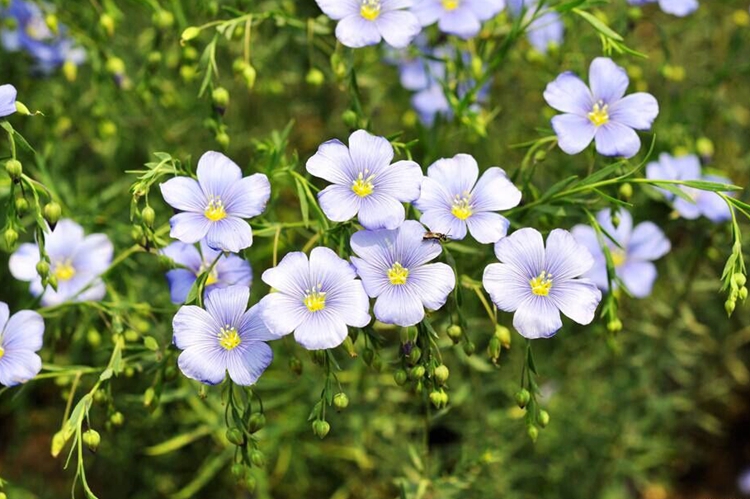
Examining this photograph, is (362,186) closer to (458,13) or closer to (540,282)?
(540,282)

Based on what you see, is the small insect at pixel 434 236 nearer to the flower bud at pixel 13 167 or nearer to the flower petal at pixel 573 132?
the flower petal at pixel 573 132

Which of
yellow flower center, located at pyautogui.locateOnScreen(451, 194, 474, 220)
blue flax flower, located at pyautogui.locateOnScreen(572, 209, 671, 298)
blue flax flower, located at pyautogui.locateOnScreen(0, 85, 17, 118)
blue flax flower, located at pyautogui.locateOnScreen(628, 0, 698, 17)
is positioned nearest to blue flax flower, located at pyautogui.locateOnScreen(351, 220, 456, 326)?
yellow flower center, located at pyautogui.locateOnScreen(451, 194, 474, 220)

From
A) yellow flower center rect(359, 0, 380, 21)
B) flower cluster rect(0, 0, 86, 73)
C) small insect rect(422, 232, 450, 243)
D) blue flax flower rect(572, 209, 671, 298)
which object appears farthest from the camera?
flower cluster rect(0, 0, 86, 73)

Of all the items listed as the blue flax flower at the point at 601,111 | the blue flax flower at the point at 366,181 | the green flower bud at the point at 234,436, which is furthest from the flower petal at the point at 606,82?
the green flower bud at the point at 234,436

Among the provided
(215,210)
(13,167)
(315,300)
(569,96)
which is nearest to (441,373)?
(315,300)

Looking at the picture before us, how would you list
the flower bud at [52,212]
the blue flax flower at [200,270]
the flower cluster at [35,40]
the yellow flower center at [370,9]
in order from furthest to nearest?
the flower cluster at [35,40] < the yellow flower center at [370,9] < the blue flax flower at [200,270] < the flower bud at [52,212]

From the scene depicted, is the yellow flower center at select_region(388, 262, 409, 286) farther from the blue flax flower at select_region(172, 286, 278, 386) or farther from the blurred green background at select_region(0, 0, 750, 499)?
the blurred green background at select_region(0, 0, 750, 499)
